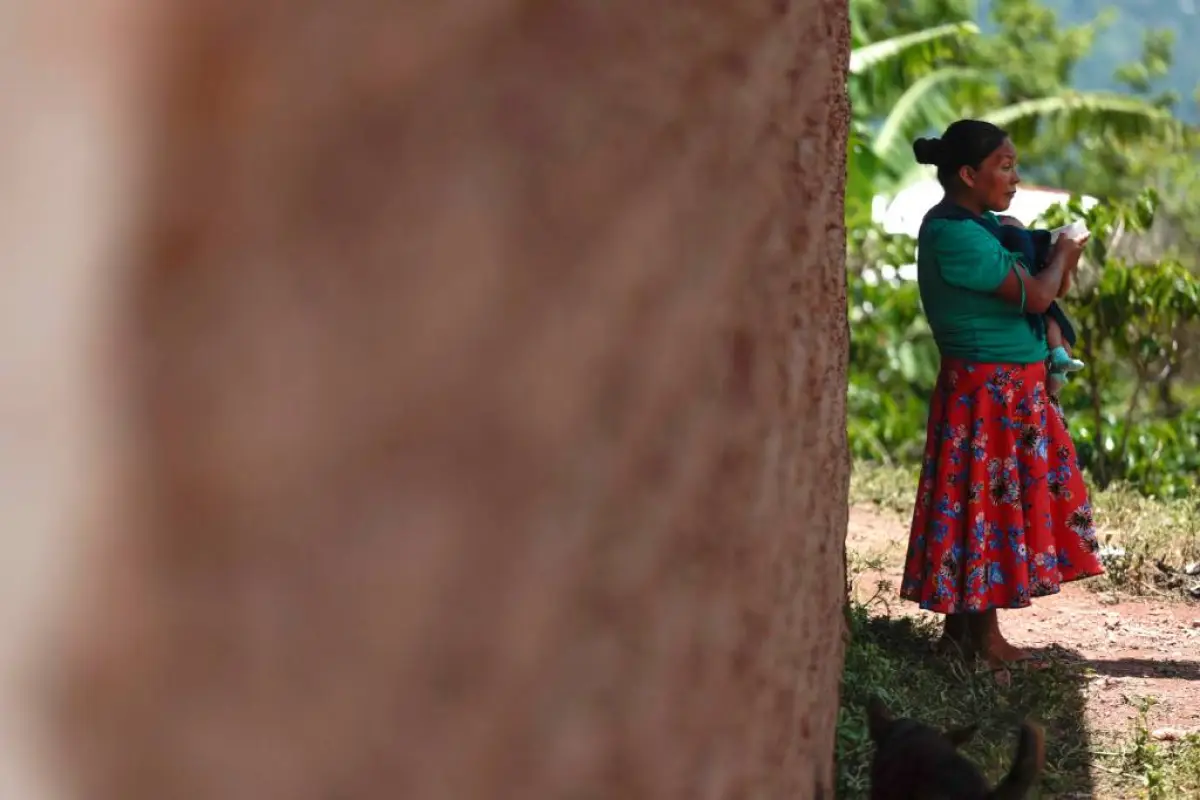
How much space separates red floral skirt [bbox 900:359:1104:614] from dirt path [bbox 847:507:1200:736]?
397 mm

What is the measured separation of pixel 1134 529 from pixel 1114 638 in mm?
1393

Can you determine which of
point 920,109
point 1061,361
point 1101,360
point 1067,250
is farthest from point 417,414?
point 920,109

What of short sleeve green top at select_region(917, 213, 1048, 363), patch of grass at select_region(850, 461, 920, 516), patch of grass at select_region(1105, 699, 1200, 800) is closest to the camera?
patch of grass at select_region(1105, 699, 1200, 800)

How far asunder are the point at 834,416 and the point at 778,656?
40 centimetres

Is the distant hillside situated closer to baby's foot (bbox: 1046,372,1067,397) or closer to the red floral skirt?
baby's foot (bbox: 1046,372,1067,397)

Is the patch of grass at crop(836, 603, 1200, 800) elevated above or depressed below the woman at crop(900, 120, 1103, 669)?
below

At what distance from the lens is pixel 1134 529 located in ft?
20.4

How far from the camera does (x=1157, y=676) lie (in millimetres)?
4523

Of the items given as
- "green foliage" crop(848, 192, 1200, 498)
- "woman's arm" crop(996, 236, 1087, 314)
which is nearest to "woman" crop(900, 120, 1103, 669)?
"woman's arm" crop(996, 236, 1087, 314)

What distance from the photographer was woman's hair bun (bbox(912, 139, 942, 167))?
4.19 metres

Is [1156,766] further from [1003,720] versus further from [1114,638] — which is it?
[1114,638]

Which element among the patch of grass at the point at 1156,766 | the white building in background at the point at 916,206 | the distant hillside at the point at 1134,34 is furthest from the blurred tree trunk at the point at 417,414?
the distant hillside at the point at 1134,34

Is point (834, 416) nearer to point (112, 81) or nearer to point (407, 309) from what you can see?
point (407, 309)

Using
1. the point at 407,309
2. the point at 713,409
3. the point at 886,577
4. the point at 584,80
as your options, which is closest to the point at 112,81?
the point at 407,309
